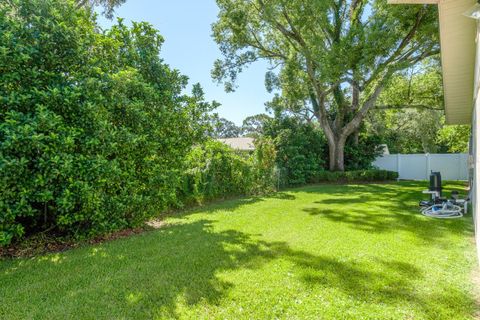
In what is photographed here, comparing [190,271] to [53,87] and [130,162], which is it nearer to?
[130,162]

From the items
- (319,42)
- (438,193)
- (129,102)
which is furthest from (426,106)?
(129,102)

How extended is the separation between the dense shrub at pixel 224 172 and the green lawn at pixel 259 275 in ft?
10.6

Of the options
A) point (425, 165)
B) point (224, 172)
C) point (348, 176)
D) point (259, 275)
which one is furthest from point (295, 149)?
point (259, 275)

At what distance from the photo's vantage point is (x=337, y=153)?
1739cm

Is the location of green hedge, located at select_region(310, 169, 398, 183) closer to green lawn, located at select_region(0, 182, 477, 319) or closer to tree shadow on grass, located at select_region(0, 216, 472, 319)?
green lawn, located at select_region(0, 182, 477, 319)

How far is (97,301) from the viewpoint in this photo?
9.79ft

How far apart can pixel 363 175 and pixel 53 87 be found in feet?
51.4

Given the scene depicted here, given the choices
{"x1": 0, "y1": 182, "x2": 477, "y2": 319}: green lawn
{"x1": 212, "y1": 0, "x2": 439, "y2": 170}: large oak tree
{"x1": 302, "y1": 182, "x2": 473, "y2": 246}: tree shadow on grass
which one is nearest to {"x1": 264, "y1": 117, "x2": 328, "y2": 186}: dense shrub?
{"x1": 212, "y1": 0, "x2": 439, "y2": 170}: large oak tree

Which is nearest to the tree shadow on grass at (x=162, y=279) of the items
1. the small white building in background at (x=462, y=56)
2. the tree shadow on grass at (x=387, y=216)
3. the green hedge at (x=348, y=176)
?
the small white building in background at (x=462, y=56)

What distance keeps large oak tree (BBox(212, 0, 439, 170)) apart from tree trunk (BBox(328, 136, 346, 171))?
0.20 feet

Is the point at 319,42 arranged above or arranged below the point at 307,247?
above

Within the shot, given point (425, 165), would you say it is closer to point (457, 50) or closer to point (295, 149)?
point (295, 149)

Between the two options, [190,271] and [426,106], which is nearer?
[190,271]

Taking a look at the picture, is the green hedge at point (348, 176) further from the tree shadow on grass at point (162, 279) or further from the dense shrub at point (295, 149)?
the tree shadow on grass at point (162, 279)
